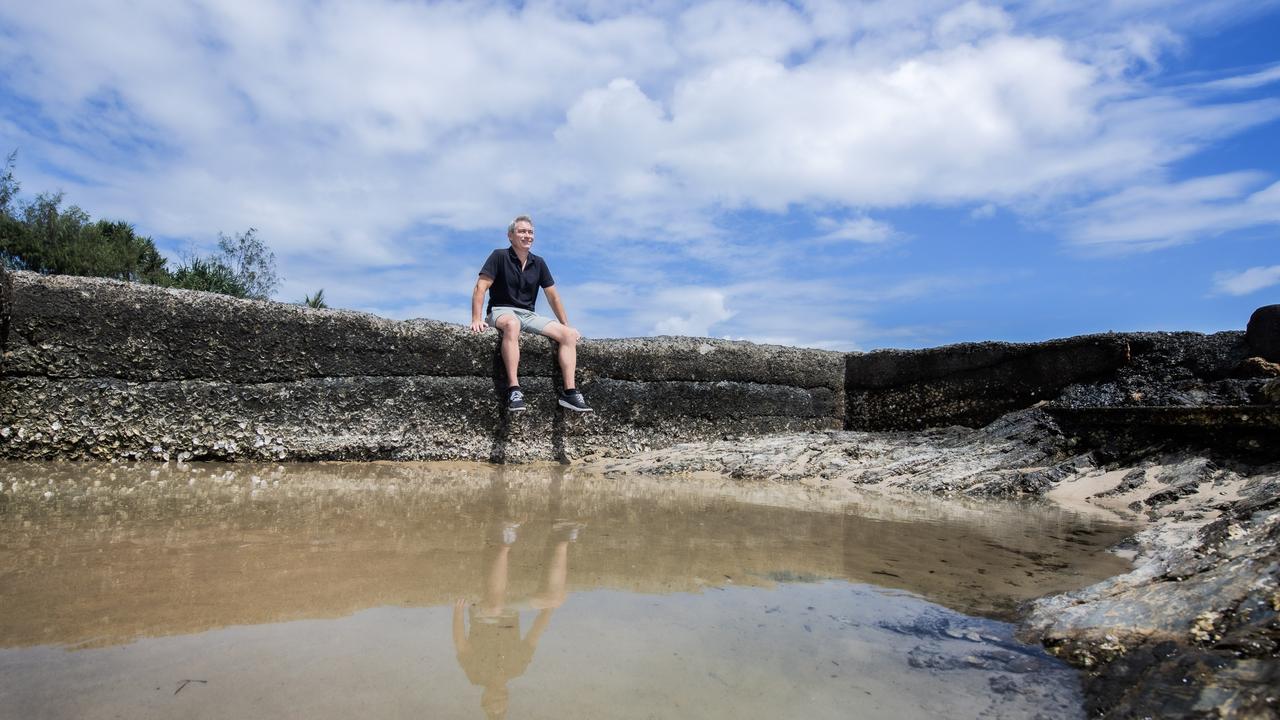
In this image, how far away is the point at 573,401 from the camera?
5.24m

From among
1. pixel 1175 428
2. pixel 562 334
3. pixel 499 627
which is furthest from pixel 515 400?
pixel 1175 428

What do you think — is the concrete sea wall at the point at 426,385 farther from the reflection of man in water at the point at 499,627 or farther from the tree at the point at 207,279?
the tree at the point at 207,279

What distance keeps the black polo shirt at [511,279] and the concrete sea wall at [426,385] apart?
1.68ft

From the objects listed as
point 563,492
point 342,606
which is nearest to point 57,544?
point 342,606

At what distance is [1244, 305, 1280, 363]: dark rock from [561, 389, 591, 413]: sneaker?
13.1ft

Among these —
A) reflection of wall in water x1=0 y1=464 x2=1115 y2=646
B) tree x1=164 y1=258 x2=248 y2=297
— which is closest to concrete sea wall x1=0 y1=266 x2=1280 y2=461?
reflection of wall in water x1=0 y1=464 x2=1115 y2=646

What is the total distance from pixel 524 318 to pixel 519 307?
17cm

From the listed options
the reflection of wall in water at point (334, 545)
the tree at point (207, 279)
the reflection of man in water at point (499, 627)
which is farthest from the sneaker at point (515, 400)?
the tree at point (207, 279)

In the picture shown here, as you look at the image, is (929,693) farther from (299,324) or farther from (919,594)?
(299,324)

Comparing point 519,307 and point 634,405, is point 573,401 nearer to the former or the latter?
point 634,405

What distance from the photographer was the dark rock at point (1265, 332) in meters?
4.36

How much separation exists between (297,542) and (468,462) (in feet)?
7.74

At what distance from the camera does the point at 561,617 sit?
6.12ft

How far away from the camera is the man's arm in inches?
203
